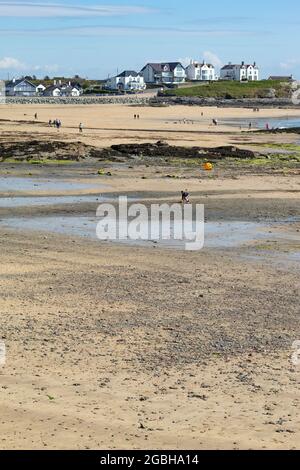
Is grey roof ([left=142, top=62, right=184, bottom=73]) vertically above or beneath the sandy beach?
above

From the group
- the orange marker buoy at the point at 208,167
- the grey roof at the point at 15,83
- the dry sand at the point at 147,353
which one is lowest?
the dry sand at the point at 147,353

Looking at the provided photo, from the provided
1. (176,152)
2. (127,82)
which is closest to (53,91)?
(127,82)

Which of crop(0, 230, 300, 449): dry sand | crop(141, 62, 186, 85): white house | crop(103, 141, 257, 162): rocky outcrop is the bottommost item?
crop(0, 230, 300, 449): dry sand

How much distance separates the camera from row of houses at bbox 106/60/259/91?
558ft

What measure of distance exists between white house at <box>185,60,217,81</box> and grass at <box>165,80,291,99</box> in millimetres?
29884

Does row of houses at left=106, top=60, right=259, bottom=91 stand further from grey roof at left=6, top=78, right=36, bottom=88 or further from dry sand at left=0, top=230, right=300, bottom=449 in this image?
dry sand at left=0, top=230, right=300, bottom=449

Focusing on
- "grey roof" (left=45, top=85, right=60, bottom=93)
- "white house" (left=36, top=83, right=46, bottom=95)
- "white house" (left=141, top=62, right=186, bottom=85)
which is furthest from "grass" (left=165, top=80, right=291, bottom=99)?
"white house" (left=36, top=83, right=46, bottom=95)

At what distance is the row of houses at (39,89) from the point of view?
5837 inches

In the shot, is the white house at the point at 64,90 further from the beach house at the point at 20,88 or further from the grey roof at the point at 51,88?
the beach house at the point at 20,88

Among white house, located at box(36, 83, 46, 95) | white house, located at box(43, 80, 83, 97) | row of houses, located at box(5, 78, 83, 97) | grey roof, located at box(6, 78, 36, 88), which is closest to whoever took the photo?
white house, located at box(43, 80, 83, 97)

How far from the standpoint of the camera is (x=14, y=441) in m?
7.84

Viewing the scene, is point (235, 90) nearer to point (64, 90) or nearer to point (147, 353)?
point (64, 90)

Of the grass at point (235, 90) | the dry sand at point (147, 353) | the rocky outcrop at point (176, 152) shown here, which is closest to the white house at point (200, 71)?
the grass at point (235, 90)

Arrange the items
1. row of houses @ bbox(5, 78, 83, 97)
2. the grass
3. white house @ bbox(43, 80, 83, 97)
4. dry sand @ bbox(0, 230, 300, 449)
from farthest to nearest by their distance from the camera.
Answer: row of houses @ bbox(5, 78, 83, 97)
white house @ bbox(43, 80, 83, 97)
the grass
dry sand @ bbox(0, 230, 300, 449)
